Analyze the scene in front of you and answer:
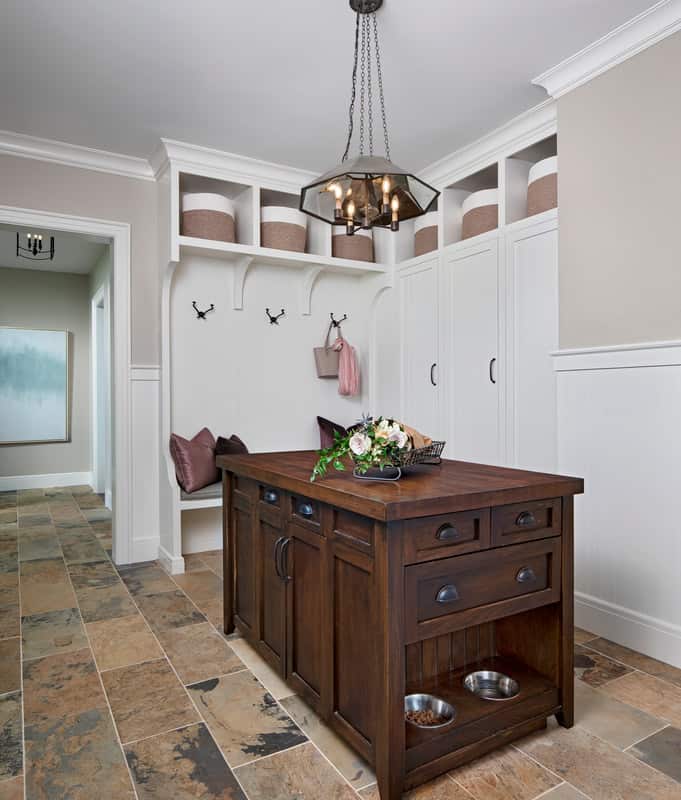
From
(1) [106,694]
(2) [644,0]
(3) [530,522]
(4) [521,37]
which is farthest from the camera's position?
(4) [521,37]

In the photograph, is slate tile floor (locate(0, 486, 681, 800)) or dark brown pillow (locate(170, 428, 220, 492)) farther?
dark brown pillow (locate(170, 428, 220, 492))

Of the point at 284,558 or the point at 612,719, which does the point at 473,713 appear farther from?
the point at 284,558

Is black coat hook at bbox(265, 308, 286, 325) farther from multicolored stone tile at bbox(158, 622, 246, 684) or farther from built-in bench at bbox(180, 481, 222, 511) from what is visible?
multicolored stone tile at bbox(158, 622, 246, 684)

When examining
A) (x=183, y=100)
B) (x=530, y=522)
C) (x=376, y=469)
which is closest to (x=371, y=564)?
(x=376, y=469)

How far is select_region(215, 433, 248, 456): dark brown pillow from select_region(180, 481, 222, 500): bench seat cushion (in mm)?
255

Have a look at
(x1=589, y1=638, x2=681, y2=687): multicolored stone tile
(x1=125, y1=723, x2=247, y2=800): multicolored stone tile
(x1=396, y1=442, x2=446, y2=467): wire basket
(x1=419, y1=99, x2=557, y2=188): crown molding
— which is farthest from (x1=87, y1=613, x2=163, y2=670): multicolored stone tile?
(x1=419, y1=99, x2=557, y2=188): crown molding

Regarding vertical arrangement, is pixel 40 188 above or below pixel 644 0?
below

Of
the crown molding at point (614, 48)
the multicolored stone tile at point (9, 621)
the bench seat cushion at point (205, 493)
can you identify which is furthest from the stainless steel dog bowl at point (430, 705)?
the crown molding at point (614, 48)

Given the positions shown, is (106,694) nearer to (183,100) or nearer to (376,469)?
(376,469)

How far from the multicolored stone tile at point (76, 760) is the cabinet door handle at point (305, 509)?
92 cm

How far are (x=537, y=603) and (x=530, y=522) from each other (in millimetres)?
265

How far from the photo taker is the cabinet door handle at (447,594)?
162 centimetres

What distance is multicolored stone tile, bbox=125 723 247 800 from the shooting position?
161 centimetres

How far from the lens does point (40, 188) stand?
361 centimetres
